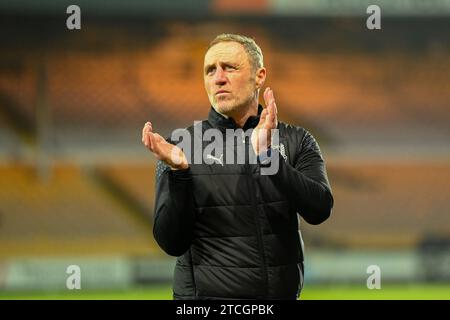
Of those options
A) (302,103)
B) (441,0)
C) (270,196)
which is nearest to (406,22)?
(441,0)

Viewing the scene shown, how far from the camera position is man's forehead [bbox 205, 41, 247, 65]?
210cm

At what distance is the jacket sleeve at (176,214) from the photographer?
194 centimetres

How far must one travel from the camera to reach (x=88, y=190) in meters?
8.01

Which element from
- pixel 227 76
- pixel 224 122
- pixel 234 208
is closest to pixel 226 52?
pixel 227 76

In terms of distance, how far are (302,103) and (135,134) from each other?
2.06 metres

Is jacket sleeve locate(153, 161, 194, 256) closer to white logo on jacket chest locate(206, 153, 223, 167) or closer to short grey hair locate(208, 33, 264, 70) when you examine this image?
white logo on jacket chest locate(206, 153, 223, 167)

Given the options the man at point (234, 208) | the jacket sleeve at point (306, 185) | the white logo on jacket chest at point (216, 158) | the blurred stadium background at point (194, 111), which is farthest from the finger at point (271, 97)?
the blurred stadium background at point (194, 111)

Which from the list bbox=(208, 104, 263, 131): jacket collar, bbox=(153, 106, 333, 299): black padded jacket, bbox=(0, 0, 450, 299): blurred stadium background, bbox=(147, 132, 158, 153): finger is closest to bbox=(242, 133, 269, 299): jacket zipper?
bbox=(153, 106, 333, 299): black padded jacket

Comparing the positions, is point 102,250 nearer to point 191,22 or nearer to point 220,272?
point 191,22

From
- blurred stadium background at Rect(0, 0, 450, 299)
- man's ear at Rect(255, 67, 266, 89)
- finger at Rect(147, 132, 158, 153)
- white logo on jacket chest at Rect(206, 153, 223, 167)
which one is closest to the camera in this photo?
finger at Rect(147, 132, 158, 153)

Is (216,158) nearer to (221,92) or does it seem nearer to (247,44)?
(221,92)

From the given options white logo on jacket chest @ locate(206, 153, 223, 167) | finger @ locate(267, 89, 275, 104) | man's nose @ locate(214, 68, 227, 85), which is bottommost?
white logo on jacket chest @ locate(206, 153, 223, 167)

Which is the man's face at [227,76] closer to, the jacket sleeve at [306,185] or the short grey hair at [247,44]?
the short grey hair at [247,44]

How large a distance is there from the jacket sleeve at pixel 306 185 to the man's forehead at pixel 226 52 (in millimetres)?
339
